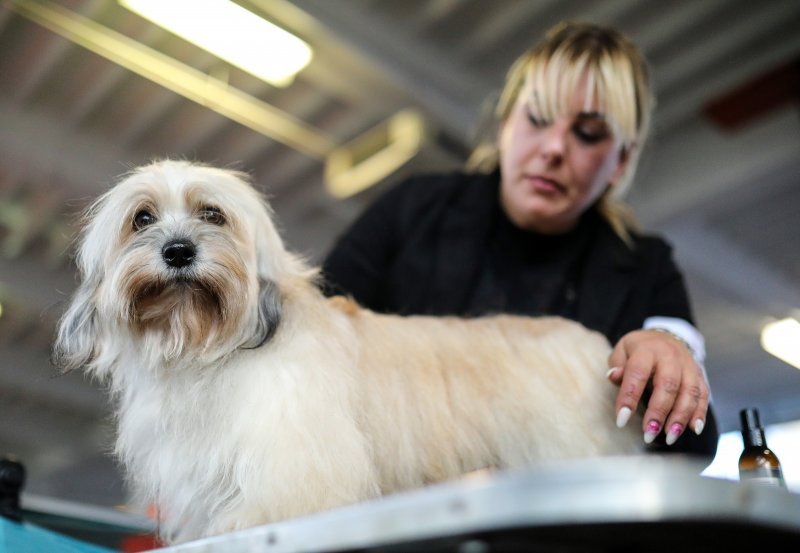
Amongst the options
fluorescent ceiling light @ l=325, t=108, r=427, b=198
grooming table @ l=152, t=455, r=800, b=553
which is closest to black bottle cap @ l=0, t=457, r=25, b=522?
grooming table @ l=152, t=455, r=800, b=553

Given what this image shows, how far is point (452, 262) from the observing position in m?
2.58

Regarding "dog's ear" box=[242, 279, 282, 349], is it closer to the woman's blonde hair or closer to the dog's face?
the dog's face

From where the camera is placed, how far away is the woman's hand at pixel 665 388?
1664 mm

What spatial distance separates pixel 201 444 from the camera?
1689mm

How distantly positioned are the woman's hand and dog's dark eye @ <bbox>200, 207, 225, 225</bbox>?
3.17 ft

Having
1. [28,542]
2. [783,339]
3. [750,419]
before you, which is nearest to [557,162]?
[750,419]

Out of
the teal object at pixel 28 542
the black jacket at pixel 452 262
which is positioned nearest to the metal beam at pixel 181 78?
the black jacket at pixel 452 262

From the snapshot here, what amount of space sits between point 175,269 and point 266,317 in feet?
0.71

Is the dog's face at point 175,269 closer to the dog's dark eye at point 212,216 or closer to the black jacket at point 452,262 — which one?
the dog's dark eye at point 212,216

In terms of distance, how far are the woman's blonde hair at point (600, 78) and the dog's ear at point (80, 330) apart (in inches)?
56.1

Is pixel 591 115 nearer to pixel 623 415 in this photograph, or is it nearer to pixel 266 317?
pixel 623 415

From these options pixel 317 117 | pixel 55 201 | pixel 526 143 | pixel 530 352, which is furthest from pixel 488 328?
pixel 55 201

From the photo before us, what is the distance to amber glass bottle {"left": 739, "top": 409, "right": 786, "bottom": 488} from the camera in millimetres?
1667

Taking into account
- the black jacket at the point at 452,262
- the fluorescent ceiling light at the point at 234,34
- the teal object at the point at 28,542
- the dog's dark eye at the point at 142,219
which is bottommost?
the teal object at the point at 28,542
